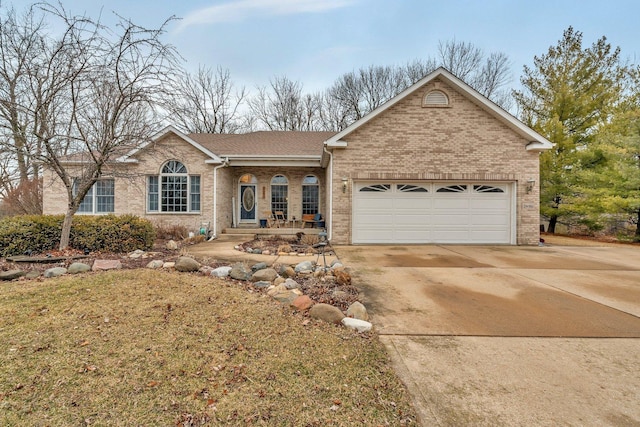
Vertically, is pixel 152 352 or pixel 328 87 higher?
pixel 328 87

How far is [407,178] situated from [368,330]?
7939 mm

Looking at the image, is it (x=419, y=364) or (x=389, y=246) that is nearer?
(x=419, y=364)

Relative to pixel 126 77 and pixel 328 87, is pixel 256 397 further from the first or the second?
pixel 328 87

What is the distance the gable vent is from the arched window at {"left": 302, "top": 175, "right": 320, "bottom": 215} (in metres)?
6.09

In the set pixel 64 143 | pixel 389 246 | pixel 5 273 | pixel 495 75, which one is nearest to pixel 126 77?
pixel 64 143

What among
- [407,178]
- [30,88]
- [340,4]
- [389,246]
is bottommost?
[389,246]

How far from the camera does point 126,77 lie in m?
6.61

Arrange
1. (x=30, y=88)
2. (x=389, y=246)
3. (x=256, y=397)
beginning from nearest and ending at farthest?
(x=256, y=397) < (x=30, y=88) < (x=389, y=246)

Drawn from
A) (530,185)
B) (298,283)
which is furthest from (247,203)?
(530,185)

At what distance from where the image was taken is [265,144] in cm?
1469

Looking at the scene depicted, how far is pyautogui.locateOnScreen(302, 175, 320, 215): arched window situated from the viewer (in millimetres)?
14383

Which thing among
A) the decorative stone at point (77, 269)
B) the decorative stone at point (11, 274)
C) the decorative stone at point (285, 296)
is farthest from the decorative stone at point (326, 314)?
the decorative stone at point (11, 274)

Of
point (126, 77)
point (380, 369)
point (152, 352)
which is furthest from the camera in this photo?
point (126, 77)

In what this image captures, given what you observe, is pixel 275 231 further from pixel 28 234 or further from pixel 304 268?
pixel 28 234
